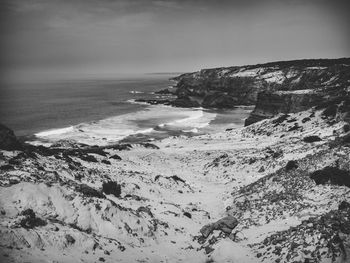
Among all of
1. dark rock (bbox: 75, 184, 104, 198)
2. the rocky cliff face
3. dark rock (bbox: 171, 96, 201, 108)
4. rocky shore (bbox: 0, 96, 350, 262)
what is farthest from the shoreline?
dark rock (bbox: 75, 184, 104, 198)

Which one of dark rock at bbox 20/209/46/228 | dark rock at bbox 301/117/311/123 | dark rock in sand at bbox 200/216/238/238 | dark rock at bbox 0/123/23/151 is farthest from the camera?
dark rock at bbox 301/117/311/123

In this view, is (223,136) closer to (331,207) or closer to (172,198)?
(172,198)

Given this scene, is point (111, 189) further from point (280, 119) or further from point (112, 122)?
point (112, 122)

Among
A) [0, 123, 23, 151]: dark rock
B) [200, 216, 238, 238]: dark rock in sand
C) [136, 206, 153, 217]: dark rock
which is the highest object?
[0, 123, 23, 151]: dark rock

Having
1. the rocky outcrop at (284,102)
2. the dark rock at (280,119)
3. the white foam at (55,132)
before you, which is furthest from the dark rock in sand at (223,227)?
the white foam at (55,132)

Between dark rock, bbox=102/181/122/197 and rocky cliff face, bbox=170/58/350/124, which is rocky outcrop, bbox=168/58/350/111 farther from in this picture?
dark rock, bbox=102/181/122/197

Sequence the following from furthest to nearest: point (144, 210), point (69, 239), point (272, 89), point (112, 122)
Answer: point (272, 89), point (112, 122), point (144, 210), point (69, 239)

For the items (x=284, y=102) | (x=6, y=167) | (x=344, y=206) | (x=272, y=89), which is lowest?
(x=344, y=206)

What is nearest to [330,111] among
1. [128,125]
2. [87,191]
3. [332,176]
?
[332,176]
